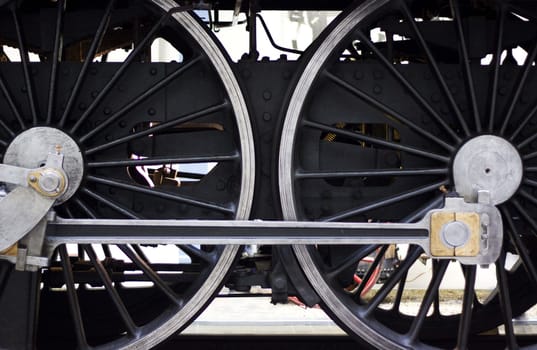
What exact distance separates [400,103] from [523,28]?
1.93 feet

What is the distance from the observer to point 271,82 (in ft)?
9.03

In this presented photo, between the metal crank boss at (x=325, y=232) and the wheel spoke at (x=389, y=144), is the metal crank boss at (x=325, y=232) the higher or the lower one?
the lower one

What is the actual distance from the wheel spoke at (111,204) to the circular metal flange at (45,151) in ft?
0.16

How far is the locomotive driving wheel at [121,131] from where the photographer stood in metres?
2.54

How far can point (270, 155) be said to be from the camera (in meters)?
2.70

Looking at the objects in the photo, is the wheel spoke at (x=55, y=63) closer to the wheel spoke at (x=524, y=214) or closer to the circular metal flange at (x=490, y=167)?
the circular metal flange at (x=490, y=167)

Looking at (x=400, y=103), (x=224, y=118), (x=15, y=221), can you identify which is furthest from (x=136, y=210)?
(x=400, y=103)

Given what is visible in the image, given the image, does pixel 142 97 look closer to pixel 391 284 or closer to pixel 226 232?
pixel 226 232

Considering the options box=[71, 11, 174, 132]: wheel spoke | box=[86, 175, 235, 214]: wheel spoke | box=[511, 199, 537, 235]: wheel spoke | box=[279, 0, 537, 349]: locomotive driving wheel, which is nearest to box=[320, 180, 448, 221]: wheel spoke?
box=[279, 0, 537, 349]: locomotive driving wheel

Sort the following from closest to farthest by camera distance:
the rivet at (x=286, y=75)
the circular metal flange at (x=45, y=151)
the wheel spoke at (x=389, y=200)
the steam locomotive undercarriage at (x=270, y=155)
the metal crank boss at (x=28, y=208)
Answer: the metal crank boss at (x=28, y=208) < the steam locomotive undercarriage at (x=270, y=155) < the circular metal flange at (x=45, y=151) < the wheel spoke at (x=389, y=200) < the rivet at (x=286, y=75)

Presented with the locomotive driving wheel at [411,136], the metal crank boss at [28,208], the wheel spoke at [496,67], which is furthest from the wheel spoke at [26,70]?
the wheel spoke at [496,67]

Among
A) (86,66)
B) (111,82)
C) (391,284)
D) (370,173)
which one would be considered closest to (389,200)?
(370,173)

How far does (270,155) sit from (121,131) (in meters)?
0.56

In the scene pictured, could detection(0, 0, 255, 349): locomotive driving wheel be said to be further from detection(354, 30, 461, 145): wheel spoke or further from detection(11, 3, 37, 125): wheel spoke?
detection(354, 30, 461, 145): wheel spoke
